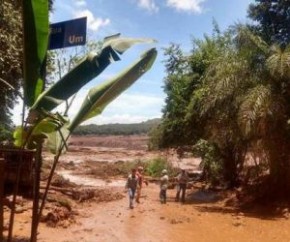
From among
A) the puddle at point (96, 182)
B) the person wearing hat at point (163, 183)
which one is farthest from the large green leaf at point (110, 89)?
the puddle at point (96, 182)

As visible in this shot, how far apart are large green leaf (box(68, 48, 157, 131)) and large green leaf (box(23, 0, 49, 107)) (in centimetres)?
53

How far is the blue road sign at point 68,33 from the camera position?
4.72m

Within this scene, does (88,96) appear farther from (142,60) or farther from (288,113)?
(288,113)

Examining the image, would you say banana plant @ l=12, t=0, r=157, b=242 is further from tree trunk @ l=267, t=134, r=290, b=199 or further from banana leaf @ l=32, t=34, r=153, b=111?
tree trunk @ l=267, t=134, r=290, b=199

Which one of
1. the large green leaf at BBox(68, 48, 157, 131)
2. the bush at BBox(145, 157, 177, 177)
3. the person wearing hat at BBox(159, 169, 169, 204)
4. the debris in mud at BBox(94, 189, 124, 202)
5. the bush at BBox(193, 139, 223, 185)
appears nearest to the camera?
the large green leaf at BBox(68, 48, 157, 131)

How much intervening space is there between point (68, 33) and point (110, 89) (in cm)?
74

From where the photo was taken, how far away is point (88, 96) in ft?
15.9

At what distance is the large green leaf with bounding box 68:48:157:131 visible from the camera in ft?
15.9

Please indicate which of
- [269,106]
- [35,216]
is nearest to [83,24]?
[35,216]

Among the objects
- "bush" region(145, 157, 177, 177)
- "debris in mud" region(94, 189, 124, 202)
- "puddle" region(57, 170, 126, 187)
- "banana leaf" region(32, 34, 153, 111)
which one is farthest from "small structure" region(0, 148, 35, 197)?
"bush" region(145, 157, 177, 177)

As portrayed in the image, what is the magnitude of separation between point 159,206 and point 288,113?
19.1 feet

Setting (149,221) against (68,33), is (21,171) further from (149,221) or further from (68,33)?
(149,221)

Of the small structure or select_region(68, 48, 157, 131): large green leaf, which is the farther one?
the small structure

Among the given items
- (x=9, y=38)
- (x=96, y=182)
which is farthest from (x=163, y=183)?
(x=96, y=182)
